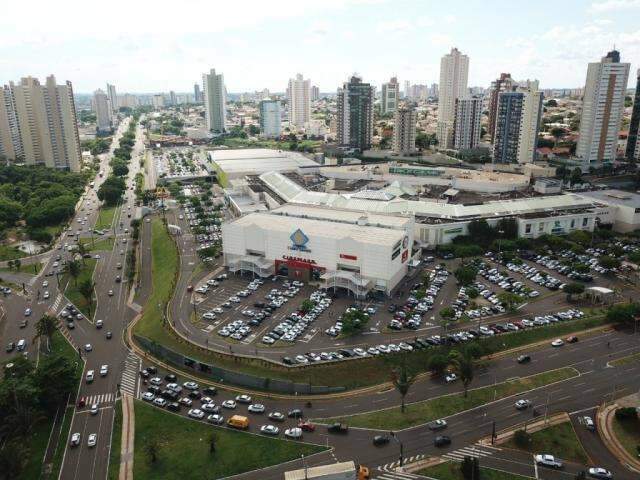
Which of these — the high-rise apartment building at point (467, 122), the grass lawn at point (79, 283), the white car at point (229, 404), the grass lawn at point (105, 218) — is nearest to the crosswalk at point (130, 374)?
the white car at point (229, 404)

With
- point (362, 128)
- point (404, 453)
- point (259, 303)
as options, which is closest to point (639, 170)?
point (362, 128)

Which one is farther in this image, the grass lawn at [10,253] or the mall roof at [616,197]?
the mall roof at [616,197]

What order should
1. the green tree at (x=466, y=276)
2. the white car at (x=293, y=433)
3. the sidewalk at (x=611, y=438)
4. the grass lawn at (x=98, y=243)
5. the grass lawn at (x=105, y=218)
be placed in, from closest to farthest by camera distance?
the sidewalk at (x=611, y=438) → the white car at (x=293, y=433) → the green tree at (x=466, y=276) → the grass lawn at (x=98, y=243) → the grass lawn at (x=105, y=218)

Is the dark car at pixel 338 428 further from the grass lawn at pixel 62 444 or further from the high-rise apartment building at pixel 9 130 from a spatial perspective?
the high-rise apartment building at pixel 9 130

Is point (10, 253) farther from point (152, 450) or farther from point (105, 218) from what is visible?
point (152, 450)

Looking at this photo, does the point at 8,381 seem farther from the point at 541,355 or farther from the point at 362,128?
the point at 362,128

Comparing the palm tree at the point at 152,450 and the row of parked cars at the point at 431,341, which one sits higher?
the row of parked cars at the point at 431,341

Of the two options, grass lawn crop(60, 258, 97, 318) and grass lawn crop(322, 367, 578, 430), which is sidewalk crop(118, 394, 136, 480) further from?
grass lawn crop(60, 258, 97, 318)

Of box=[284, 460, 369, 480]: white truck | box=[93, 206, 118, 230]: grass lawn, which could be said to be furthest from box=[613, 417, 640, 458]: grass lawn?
box=[93, 206, 118, 230]: grass lawn
